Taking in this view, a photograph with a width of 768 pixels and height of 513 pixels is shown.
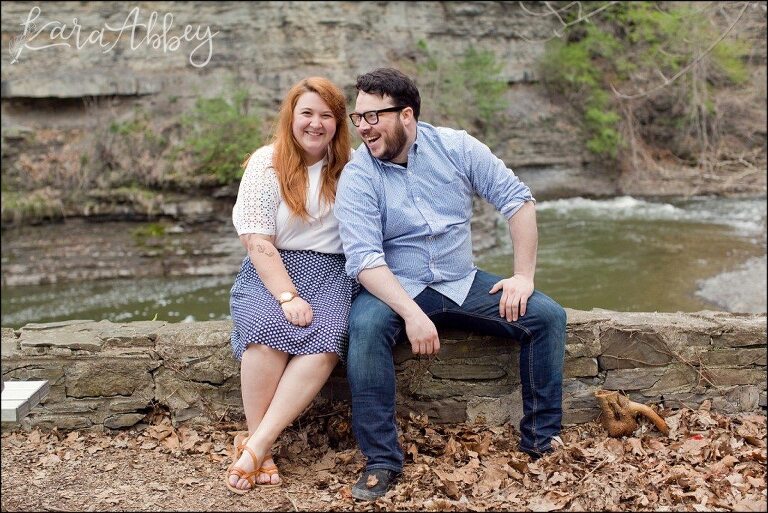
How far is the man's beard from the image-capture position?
332 cm

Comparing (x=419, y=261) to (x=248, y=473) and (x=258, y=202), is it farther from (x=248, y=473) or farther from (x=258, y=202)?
(x=248, y=473)

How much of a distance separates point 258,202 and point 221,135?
1080 cm

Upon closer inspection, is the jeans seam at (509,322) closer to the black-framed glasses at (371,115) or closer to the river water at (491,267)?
the black-framed glasses at (371,115)

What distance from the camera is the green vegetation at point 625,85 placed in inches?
748

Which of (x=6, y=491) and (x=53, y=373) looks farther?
(x=53, y=373)

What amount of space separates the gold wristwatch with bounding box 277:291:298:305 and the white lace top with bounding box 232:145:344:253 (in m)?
0.27

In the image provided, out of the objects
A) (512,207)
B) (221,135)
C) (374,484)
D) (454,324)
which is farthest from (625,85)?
(374,484)

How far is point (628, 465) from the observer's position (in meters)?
3.21

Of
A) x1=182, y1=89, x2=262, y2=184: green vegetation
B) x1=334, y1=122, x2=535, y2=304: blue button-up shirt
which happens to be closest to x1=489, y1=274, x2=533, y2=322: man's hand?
x1=334, y1=122, x2=535, y2=304: blue button-up shirt

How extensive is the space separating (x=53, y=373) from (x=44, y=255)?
956 centimetres

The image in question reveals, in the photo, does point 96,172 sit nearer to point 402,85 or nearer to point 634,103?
point 402,85

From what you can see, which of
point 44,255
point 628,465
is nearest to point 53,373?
point 628,465

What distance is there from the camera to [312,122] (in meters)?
3.38

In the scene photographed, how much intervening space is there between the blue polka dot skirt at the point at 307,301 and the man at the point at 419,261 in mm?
101
